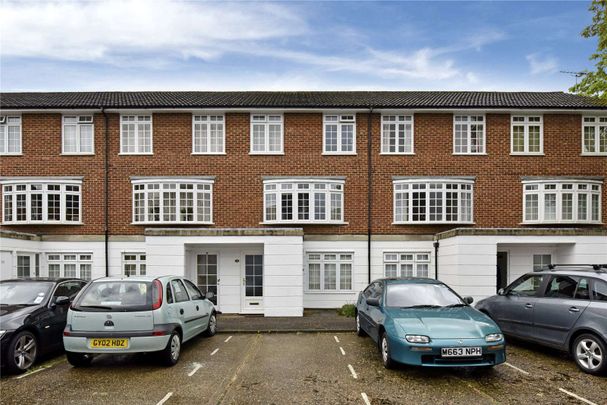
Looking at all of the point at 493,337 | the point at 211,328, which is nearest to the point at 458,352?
the point at 493,337

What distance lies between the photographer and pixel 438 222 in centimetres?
1595

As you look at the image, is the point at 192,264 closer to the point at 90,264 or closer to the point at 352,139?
the point at 90,264

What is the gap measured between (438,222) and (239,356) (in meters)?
9.80

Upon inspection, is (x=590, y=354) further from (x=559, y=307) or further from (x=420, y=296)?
(x=420, y=296)

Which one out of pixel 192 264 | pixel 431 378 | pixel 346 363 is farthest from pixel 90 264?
pixel 431 378

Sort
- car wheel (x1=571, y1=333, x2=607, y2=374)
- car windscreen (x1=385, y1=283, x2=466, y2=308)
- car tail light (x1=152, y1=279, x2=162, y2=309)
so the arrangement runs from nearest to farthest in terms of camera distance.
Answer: car wheel (x1=571, y1=333, x2=607, y2=374)
car tail light (x1=152, y1=279, x2=162, y2=309)
car windscreen (x1=385, y1=283, x2=466, y2=308)

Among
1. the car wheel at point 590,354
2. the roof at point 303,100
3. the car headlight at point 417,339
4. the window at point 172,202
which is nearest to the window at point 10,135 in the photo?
the roof at point 303,100

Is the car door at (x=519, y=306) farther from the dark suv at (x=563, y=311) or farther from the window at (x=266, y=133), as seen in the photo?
the window at (x=266, y=133)

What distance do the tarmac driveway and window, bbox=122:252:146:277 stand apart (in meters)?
8.01

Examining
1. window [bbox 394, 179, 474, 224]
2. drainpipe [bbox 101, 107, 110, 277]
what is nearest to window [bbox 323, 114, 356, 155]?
window [bbox 394, 179, 474, 224]

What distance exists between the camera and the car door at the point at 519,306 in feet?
28.3

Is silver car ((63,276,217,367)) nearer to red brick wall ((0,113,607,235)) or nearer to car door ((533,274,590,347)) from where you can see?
car door ((533,274,590,347))

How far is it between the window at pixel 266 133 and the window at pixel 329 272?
14.0 feet

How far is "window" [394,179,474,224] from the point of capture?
637 inches
